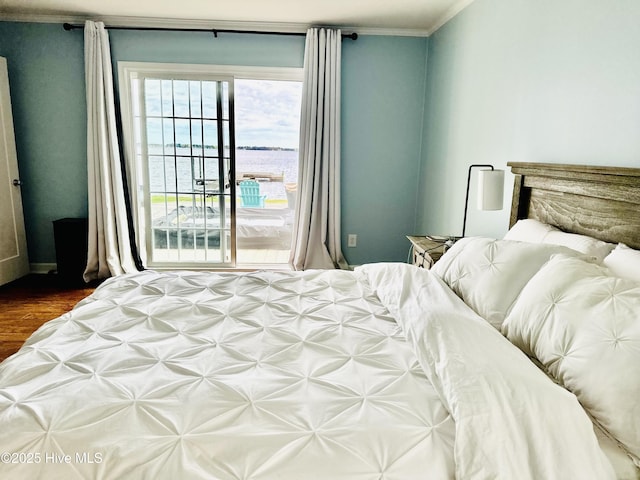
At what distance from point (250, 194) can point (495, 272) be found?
17.3 ft

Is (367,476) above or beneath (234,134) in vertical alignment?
beneath

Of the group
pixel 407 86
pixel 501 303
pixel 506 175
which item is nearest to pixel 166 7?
pixel 407 86

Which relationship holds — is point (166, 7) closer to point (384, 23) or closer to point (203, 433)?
point (384, 23)

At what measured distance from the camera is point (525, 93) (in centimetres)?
242

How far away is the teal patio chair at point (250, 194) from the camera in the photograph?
6.52 meters

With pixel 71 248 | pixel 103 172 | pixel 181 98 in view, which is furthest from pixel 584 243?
pixel 71 248

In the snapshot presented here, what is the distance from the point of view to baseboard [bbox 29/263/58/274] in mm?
4242

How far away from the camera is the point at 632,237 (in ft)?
5.15

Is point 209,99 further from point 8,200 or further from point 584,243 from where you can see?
point 584,243

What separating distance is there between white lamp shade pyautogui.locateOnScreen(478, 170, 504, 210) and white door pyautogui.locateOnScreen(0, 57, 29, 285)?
400cm

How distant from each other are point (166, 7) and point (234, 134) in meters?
1.17

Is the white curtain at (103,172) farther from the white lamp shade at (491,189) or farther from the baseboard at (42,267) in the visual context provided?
the white lamp shade at (491,189)

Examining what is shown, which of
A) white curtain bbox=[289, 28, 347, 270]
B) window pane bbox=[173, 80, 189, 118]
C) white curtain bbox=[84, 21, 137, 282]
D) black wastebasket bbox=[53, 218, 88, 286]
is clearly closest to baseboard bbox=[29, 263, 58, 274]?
black wastebasket bbox=[53, 218, 88, 286]

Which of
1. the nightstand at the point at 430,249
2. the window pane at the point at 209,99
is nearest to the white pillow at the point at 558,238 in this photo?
the nightstand at the point at 430,249
